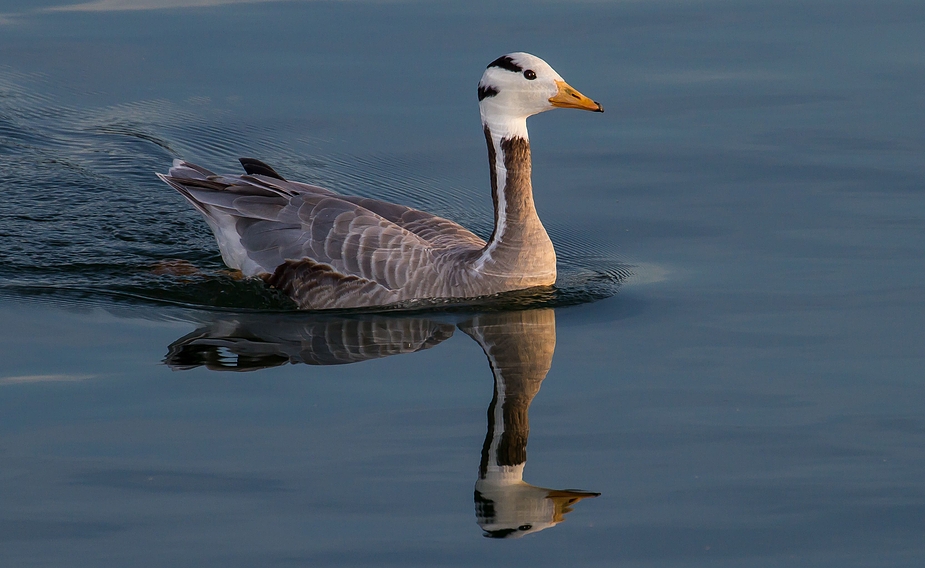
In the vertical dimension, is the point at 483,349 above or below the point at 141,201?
below

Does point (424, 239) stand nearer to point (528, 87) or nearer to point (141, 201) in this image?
point (528, 87)

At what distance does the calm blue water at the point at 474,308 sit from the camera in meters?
6.54

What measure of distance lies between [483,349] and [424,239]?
5.56ft

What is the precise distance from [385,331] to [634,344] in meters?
1.90

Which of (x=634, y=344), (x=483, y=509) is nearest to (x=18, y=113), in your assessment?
(x=634, y=344)

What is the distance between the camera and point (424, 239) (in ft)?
34.0

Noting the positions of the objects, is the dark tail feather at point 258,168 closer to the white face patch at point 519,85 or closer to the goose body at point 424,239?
the goose body at point 424,239

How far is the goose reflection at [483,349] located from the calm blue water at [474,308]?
3 cm

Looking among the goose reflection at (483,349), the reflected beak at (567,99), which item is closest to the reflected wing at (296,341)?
the goose reflection at (483,349)

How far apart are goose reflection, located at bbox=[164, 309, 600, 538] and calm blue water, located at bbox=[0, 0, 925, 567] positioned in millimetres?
32

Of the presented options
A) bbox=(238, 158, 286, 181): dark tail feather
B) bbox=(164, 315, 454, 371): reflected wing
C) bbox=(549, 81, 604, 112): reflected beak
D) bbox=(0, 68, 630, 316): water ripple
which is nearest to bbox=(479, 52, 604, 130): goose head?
bbox=(549, 81, 604, 112): reflected beak

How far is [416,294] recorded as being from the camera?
9.98 meters

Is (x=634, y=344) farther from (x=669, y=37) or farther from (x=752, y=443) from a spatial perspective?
(x=669, y=37)

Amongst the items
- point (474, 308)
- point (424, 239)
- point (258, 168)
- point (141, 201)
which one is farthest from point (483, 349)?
point (141, 201)
